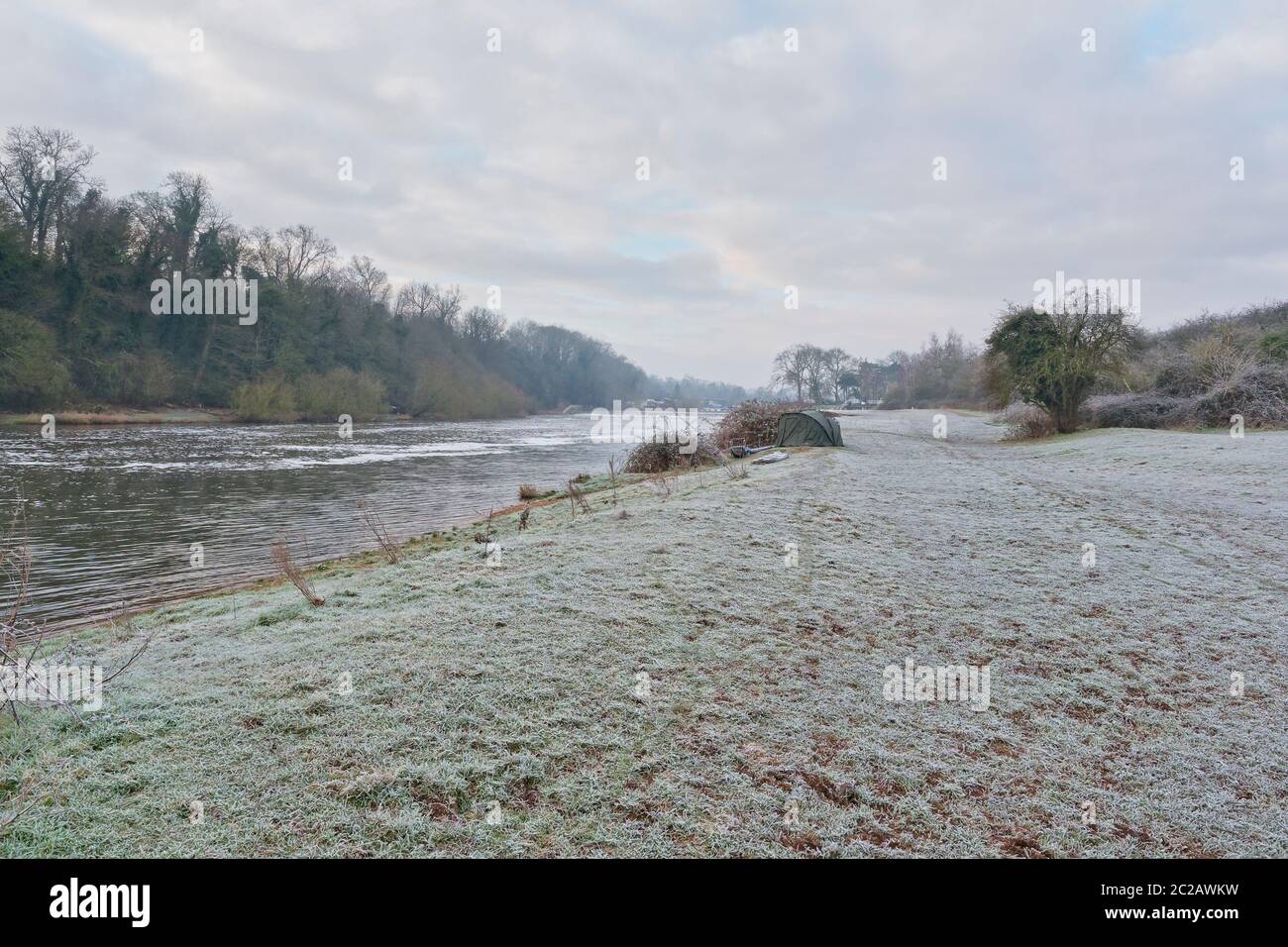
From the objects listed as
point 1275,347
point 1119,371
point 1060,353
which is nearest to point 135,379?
point 1060,353

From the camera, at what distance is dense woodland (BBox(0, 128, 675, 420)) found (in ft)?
149

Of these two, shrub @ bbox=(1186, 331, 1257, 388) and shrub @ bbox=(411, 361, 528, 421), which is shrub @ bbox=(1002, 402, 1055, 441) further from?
shrub @ bbox=(411, 361, 528, 421)

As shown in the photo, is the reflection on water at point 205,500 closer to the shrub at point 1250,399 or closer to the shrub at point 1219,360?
the shrub at point 1250,399

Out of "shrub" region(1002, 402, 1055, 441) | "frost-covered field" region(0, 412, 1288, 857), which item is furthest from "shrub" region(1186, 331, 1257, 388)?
"frost-covered field" region(0, 412, 1288, 857)

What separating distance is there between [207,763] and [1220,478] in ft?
59.4

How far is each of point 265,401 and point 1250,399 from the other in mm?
65003

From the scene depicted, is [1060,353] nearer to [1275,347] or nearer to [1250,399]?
[1250,399]

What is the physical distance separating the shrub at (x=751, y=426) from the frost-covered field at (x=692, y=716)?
18164mm

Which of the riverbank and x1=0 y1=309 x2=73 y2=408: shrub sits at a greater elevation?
x1=0 y1=309 x2=73 y2=408: shrub

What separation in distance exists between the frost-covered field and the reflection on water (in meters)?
3.09

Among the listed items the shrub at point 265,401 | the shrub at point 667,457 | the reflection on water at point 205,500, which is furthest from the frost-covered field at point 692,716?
the shrub at point 265,401

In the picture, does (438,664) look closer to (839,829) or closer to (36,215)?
(839,829)

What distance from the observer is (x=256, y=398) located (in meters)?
56.0
